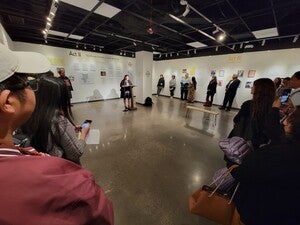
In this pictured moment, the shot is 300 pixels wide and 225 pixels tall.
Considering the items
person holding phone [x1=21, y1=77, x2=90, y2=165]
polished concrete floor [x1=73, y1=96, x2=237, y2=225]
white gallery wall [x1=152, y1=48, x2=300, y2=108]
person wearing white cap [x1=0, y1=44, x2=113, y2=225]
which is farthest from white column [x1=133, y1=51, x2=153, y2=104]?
person wearing white cap [x1=0, y1=44, x2=113, y2=225]

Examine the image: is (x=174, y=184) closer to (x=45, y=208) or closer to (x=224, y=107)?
(x=45, y=208)

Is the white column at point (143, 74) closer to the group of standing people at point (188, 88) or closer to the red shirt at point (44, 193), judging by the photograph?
the group of standing people at point (188, 88)

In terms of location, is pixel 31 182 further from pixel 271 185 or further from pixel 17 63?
pixel 271 185

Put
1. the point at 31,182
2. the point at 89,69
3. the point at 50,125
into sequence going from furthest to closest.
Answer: the point at 89,69, the point at 50,125, the point at 31,182

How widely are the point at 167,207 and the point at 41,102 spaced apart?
182cm

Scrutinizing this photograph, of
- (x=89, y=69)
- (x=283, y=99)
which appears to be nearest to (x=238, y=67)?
(x=283, y=99)

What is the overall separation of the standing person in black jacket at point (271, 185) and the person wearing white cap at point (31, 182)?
864 millimetres

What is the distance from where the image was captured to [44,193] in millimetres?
387

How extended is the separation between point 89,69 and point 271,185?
29.9 feet

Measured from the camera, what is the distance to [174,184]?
227cm

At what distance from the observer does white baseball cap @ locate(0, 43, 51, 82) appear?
0.47 m

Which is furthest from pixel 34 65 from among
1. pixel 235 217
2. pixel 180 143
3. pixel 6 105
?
pixel 180 143

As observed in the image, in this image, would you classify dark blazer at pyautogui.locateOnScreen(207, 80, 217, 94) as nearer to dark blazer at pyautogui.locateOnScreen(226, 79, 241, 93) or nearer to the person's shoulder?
dark blazer at pyautogui.locateOnScreen(226, 79, 241, 93)

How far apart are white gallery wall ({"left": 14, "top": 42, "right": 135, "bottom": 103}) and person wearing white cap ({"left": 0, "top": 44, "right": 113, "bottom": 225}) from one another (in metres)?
8.01
